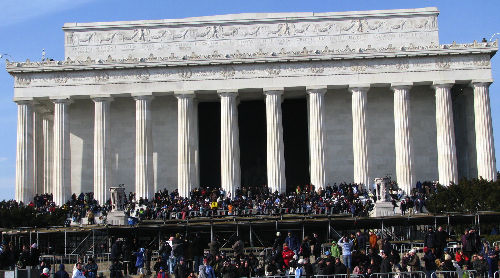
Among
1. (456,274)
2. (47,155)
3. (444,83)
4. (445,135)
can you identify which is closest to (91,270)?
(456,274)

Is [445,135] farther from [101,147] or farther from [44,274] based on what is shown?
[44,274]

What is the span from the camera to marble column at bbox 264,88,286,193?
2876 inches

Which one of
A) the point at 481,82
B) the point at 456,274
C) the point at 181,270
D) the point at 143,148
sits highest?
the point at 481,82

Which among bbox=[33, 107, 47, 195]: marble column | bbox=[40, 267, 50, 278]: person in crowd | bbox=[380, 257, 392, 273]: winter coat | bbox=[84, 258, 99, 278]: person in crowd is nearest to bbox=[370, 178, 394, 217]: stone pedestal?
bbox=[380, 257, 392, 273]: winter coat

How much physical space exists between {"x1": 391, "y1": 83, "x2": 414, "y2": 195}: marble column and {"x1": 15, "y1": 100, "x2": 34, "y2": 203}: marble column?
29648 millimetres

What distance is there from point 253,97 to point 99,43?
46.4ft

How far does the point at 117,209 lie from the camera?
61.8m

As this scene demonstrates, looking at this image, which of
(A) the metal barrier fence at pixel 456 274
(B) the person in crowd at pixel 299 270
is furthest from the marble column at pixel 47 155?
(A) the metal barrier fence at pixel 456 274

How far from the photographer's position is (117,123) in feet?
259

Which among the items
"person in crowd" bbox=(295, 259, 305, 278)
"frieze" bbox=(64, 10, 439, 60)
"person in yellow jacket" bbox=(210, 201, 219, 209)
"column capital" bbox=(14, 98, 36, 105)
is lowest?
"person in crowd" bbox=(295, 259, 305, 278)

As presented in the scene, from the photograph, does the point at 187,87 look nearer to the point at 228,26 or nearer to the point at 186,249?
the point at 228,26

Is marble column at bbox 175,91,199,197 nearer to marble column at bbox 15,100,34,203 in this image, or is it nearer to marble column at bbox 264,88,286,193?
marble column at bbox 264,88,286,193

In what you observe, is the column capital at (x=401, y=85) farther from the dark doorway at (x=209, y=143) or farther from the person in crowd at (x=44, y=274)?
the person in crowd at (x=44, y=274)

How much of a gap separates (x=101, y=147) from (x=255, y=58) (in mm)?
14399
